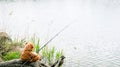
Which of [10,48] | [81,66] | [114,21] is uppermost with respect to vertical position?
[114,21]

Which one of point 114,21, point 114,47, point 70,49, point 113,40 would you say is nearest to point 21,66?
point 70,49

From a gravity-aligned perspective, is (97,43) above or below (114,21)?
below

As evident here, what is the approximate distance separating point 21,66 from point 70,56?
10109mm

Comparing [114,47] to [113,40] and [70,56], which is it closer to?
[113,40]

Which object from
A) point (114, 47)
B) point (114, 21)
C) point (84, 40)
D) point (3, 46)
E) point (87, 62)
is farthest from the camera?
point (114, 21)

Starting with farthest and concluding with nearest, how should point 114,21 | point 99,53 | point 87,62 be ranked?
point 114,21
point 99,53
point 87,62

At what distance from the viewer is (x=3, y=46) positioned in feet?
33.4

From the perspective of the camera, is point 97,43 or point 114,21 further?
point 114,21

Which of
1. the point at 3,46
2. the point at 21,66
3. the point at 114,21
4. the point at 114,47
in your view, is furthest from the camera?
the point at 114,21

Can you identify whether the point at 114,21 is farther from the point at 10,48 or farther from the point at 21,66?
the point at 21,66

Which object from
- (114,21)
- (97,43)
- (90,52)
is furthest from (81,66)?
(114,21)

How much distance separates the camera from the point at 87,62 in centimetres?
1677

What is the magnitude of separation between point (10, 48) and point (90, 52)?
980 centimetres

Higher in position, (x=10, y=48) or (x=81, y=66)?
(x=10, y=48)
